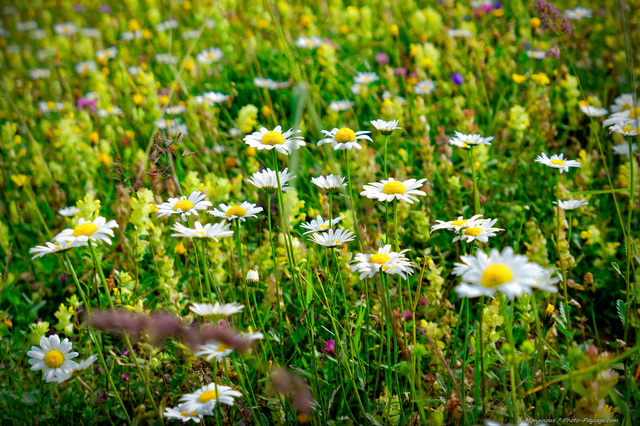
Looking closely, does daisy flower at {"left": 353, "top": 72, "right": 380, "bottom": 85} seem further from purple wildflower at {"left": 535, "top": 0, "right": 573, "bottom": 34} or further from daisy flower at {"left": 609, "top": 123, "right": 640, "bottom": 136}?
daisy flower at {"left": 609, "top": 123, "right": 640, "bottom": 136}

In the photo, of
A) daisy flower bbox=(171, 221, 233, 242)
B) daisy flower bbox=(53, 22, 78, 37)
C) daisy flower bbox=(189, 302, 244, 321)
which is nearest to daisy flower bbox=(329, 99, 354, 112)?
daisy flower bbox=(171, 221, 233, 242)

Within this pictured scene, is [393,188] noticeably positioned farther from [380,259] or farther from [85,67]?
[85,67]

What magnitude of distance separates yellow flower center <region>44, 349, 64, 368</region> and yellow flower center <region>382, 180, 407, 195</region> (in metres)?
1.01

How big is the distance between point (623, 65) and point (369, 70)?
5.31 feet

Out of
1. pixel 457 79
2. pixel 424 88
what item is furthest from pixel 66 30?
pixel 457 79

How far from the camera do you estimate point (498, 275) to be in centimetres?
87

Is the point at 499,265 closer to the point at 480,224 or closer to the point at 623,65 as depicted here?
the point at 480,224

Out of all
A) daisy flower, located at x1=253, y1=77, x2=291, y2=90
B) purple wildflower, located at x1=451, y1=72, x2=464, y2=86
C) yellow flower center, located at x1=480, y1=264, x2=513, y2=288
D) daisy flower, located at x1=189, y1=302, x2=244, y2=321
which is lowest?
daisy flower, located at x1=189, y1=302, x2=244, y2=321

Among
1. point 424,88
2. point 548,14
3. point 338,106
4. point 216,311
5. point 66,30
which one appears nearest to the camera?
point 216,311

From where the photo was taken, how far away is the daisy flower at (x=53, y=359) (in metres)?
1.22

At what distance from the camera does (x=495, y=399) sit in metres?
1.34

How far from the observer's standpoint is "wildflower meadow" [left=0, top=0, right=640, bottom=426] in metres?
1.18

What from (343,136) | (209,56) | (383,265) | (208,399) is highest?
(209,56)

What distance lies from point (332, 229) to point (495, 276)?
1.91 feet
